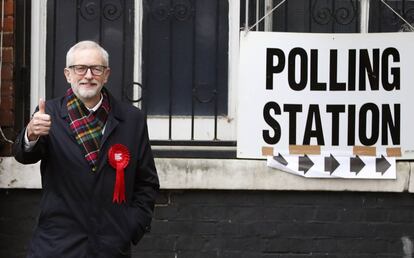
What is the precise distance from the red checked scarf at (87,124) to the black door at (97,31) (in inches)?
76.8

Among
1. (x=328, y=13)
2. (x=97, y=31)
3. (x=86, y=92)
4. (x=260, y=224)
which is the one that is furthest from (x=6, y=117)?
(x=328, y=13)

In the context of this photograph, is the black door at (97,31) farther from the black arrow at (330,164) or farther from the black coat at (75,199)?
the black coat at (75,199)

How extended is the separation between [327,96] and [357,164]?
528 millimetres

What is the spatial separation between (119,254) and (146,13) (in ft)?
8.14

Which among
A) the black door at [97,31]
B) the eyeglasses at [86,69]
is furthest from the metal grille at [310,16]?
the eyeglasses at [86,69]

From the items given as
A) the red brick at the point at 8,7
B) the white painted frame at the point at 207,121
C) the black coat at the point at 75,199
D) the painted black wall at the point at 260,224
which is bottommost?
the painted black wall at the point at 260,224

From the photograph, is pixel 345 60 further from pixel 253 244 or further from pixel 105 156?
pixel 105 156

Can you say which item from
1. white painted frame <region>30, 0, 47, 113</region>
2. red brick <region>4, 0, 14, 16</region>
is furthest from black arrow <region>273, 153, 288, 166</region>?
red brick <region>4, 0, 14, 16</region>

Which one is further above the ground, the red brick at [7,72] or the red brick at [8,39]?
the red brick at [8,39]

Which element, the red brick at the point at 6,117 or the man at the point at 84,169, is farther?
the red brick at the point at 6,117

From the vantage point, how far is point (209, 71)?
19.6 ft

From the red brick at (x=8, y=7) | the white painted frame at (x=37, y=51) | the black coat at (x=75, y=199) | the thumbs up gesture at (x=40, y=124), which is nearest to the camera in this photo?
the thumbs up gesture at (x=40, y=124)

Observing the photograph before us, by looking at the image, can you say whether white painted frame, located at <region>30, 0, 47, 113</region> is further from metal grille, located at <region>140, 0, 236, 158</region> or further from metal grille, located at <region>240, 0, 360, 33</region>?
metal grille, located at <region>240, 0, 360, 33</region>

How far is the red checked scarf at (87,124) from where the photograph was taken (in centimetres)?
394
